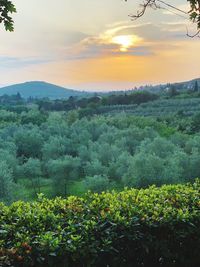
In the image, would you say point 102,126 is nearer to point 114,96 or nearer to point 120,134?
point 120,134

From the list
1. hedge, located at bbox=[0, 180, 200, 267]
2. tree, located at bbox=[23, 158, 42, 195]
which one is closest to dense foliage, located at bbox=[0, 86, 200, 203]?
tree, located at bbox=[23, 158, 42, 195]

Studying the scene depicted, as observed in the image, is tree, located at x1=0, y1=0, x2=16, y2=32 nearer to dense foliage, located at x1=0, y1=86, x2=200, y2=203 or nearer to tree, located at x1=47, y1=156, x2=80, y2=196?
dense foliage, located at x1=0, y1=86, x2=200, y2=203

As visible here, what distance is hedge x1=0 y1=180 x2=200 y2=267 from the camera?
448 centimetres

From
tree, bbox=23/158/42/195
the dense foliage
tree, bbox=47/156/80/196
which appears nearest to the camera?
the dense foliage

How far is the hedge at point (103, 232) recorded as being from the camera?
4484 mm

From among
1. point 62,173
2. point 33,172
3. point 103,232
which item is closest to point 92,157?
point 62,173

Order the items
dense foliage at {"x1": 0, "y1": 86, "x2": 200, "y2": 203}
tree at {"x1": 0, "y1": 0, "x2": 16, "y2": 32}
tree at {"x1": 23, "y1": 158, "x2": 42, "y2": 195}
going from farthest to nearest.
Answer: tree at {"x1": 23, "y1": 158, "x2": 42, "y2": 195}
dense foliage at {"x1": 0, "y1": 86, "x2": 200, "y2": 203}
tree at {"x1": 0, "y1": 0, "x2": 16, "y2": 32}

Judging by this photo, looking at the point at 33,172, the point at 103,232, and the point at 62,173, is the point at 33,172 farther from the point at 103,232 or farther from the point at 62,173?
the point at 103,232

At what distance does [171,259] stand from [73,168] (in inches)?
1317

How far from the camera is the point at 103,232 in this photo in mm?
4977

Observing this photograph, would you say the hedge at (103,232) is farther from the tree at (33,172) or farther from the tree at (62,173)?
the tree at (33,172)

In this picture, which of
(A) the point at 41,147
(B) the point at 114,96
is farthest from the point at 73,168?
(B) the point at 114,96

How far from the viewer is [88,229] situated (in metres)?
4.96

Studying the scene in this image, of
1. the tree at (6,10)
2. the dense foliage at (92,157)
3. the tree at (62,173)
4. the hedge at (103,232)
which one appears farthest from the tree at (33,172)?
the tree at (6,10)
